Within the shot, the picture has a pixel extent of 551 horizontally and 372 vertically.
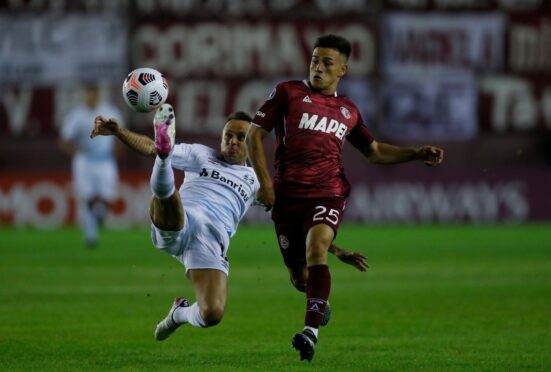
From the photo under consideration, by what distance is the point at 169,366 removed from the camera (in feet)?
28.0

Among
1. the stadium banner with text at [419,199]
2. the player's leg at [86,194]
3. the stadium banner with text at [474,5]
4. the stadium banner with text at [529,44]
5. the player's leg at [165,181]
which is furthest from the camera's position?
the stadium banner with text at [474,5]

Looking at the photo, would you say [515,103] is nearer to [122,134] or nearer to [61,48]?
[61,48]

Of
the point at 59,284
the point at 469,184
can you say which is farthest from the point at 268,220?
the point at 59,284

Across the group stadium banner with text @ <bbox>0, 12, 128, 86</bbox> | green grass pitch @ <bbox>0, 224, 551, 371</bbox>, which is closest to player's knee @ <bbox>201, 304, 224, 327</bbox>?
green grass pitch @ <bbox>0, 224, 551, 371</bbox>

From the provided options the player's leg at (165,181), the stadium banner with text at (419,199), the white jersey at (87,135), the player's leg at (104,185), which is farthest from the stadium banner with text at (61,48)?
the player's leg at (165,181)

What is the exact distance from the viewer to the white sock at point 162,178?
821 centimetres

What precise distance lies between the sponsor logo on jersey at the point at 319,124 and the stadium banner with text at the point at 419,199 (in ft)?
57.2

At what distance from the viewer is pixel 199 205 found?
9.17 m

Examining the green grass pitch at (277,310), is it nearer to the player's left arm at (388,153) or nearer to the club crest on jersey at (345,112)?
the player's left arm at (388,153)

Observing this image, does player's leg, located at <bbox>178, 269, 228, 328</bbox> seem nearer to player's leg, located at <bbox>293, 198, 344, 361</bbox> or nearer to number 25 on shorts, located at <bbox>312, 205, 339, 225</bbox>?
player's leg, located at <bbox>293, 198, 344, 361</bbox>

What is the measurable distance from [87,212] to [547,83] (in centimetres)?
1134

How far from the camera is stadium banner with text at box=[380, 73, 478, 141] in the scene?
27719mm

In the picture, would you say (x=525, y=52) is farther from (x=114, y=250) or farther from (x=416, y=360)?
(x=416, y=360)

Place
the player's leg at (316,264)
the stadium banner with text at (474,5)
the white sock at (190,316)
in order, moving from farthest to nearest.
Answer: the stadium banner with text at (474,5), the white sock at (190,316), the player's leg at (316,264)
